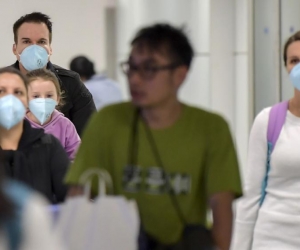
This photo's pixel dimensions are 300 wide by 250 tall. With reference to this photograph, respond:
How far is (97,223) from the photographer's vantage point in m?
2.19

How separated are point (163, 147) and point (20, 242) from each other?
0.64 m

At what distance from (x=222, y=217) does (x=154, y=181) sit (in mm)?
229

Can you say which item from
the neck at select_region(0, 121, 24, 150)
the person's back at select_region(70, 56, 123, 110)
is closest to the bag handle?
the neck at select_region(0, 121, 24, 150)

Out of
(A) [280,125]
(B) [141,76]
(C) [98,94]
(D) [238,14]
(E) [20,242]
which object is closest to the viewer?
(E) [20,242]

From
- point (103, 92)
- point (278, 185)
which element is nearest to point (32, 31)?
point (278, 185)

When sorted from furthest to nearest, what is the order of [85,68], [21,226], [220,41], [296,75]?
[220,41], [85,68], [296,75], [21,226]

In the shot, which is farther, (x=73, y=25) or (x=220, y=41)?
(x=73, y=25)

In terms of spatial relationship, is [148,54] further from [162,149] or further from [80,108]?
[80,108]

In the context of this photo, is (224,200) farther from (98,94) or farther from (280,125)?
(98,94)

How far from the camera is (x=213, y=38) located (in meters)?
7.60

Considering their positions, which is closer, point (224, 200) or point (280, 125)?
point (224, 200)

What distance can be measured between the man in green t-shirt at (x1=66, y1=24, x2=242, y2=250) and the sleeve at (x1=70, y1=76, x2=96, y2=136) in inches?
56.1

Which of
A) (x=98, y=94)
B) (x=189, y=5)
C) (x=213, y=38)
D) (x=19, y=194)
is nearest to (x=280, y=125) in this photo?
(x=19, y=194)

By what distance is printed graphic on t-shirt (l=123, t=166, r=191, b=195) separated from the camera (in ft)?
7.32
